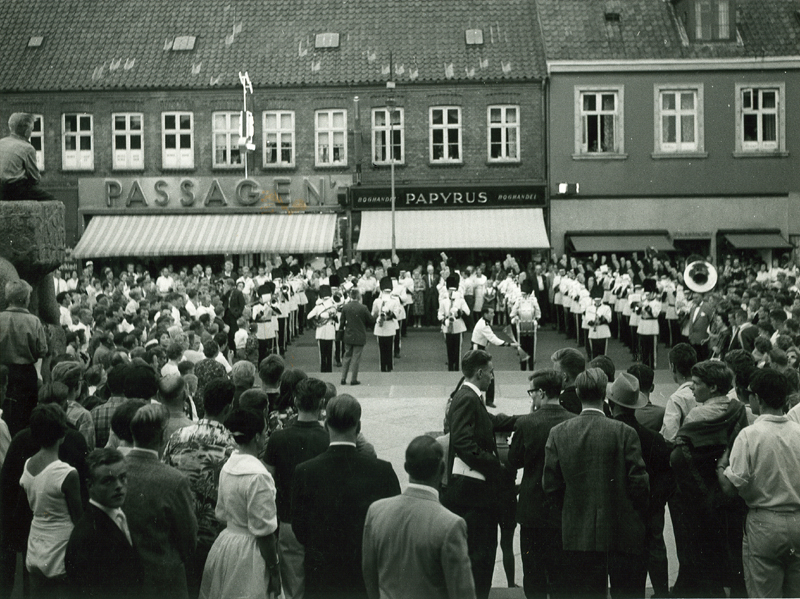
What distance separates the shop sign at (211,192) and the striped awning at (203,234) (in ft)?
1.38

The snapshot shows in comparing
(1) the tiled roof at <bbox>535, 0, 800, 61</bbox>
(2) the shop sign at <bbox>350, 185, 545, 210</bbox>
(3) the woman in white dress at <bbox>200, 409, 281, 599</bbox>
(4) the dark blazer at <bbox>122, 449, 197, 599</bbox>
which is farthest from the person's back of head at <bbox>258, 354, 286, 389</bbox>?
(1) the tiled roof at <bbox>535, 0, 800, 61</bbox>

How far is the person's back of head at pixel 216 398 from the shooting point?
660cm

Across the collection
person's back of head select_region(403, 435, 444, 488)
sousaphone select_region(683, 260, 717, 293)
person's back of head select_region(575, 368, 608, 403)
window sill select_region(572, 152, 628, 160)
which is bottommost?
person's back of head select_region(403, 435, 444, 488)

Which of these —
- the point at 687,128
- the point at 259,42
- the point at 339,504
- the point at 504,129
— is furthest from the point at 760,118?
the point at 339,504

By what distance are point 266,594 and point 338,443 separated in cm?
94

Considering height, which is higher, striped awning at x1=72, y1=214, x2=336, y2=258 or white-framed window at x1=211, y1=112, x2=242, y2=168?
white-framed window at x1=211, y1=112, x2=242, y2=168

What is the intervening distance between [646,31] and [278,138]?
41.2 ft

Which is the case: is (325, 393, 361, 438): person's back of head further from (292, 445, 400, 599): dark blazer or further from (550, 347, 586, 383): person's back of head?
(550, 347, 586, 383): person's back of head

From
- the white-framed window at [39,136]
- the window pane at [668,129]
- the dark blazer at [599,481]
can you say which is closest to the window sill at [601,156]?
the window pane at [668,129]

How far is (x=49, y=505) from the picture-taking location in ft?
19.9

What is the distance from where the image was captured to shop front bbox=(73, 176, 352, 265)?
109 feet

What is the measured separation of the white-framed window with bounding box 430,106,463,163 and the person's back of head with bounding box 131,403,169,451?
28929mm

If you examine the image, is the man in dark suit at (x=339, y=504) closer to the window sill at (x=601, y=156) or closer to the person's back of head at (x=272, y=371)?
the person's back of head at (x=272, y=371)

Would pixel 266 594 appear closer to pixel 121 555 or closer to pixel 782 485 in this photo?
pixel 121 555
